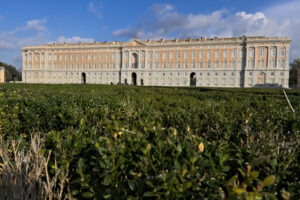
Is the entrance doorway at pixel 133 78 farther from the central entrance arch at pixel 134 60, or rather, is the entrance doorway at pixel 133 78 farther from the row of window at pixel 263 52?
the row of window at pixel 263 52

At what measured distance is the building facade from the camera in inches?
2119

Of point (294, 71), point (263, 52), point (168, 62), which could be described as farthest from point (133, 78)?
point (294, 71)

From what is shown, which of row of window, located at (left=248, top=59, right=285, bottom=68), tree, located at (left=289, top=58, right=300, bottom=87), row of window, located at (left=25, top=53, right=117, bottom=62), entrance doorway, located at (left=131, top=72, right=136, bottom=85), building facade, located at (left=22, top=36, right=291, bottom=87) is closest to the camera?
row of window, located at (left=248, top=59, right=285, bottom=68)

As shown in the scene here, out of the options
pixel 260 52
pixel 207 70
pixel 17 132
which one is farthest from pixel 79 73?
pixel 17 132

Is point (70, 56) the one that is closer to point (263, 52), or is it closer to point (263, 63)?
point (263, 52)

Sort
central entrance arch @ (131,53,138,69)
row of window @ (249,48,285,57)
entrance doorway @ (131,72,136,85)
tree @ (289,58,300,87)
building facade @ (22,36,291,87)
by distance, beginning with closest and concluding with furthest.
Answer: row of window @ (249,48,285,57) → building facade @ (22,36,291,87) → central entrance arch @ (131,53,138,69) → entrance doorway @ (131,72,136,85) → tree @ (289,58,300,87)

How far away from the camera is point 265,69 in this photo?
177 feet

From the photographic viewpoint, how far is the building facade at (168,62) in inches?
2119

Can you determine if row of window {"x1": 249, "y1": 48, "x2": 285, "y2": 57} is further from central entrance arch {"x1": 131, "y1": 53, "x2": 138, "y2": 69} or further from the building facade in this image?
central entrance arch {"x1": 131, "y1": 53, "x2": 138, "y2": 69}

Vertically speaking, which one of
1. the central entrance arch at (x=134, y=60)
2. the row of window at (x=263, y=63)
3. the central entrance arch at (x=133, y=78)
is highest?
the central entrance arch at (x=134, y=60)

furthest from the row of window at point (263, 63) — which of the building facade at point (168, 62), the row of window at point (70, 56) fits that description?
the row of window at point (70, 56)

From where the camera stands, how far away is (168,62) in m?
62.7

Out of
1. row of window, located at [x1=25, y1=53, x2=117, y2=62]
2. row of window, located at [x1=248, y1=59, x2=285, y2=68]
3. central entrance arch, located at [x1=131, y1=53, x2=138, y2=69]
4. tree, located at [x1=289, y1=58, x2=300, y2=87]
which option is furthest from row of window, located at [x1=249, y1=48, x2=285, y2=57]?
row of window, located at [x1=25, y1=53, x2=117, y2=62]

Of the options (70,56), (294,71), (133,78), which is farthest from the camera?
(70,56)
